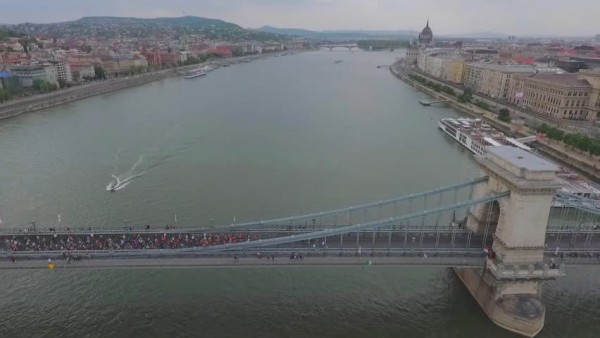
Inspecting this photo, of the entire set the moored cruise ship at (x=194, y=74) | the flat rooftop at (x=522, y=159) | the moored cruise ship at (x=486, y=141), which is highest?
the flat rooftop at (x=522, y=159)

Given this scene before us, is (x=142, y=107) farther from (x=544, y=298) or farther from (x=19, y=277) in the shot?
(x=544, y=298)

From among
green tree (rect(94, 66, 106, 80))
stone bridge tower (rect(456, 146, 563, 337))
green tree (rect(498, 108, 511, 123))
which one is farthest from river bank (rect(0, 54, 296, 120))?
green tree (rect(498, 108, 511, 123))

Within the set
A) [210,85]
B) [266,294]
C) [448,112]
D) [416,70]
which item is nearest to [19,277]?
[266,294]

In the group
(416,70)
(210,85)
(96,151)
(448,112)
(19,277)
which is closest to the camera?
(19,277)

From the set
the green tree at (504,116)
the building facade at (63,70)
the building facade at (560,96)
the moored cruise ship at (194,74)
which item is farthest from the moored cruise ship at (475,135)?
the moored cruise ship at (194,74)

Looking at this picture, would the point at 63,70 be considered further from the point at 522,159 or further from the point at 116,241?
the point at 522,159

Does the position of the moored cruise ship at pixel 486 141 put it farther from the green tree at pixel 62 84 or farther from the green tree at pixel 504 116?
the green tree at pixel 62 84

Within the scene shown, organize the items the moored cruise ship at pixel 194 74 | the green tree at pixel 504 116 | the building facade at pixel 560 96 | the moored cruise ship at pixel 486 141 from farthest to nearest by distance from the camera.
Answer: the moored cruise ship at pixel 194 74 < the green tree at pixel 504 116 < the building facade at pixel 560 96 < the moored cruise ship at pixel 486 141
